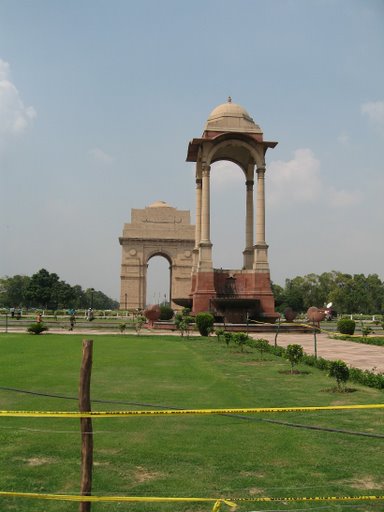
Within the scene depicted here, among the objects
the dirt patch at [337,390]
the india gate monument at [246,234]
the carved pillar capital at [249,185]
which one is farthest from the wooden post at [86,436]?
the carved pillar capital at [249,185]

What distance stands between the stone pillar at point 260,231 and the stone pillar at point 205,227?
3.23m

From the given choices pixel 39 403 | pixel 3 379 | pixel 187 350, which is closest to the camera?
pixel 39 403

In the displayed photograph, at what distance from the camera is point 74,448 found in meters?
6.02

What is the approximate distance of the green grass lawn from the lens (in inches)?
188

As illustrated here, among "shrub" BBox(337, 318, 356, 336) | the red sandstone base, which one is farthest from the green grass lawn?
the red sandstone base

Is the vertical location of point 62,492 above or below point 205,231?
below

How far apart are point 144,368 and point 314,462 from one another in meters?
7.54

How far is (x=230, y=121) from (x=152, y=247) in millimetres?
38786

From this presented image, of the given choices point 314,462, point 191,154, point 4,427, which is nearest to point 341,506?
point 314,462

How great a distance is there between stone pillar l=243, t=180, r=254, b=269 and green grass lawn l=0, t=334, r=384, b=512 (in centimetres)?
2527

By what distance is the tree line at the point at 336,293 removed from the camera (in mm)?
79562

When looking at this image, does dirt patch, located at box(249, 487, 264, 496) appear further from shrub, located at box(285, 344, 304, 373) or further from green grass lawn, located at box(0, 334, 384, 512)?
shrub, located at box(285, 344, 304, 373)

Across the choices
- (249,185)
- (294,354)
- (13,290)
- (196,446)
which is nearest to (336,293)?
(249,185)

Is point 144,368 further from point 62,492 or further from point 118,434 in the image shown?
point 62,492
